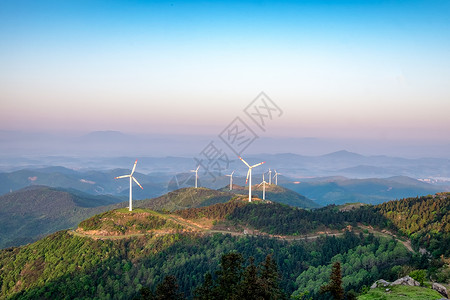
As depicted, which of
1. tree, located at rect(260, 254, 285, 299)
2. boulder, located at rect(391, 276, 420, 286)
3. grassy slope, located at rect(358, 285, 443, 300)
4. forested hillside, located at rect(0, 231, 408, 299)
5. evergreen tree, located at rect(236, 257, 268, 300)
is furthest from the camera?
forested hillside, located at rect(0, 231, 408, 299)

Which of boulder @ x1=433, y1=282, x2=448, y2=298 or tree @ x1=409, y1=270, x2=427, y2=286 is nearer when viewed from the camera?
boulder @ x1=433, y1=282, x2=448, y2=298

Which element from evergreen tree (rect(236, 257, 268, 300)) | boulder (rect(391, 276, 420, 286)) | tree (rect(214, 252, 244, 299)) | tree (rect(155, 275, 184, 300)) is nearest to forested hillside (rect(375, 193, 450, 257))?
boulder (rect(391, 276, 420, 286))

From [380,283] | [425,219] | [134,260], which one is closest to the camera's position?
[380,283]

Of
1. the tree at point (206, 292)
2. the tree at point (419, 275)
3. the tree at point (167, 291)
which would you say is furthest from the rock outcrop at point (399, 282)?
the tree at point (167, 291)

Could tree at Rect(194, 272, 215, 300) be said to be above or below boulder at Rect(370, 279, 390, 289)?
above

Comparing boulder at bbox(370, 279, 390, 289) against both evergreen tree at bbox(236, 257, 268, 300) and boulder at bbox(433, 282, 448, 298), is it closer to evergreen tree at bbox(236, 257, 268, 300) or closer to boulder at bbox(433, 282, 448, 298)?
boulder at bbox(433, 282, 448, 298)

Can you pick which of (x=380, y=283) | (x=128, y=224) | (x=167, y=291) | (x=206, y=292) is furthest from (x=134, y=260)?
(x=380, y=283)

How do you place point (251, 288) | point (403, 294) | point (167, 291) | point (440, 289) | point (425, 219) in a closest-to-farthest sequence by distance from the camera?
point (251, 288) < point (167, 291) < point (440, 289) < point (403, 294) < point (425, 219)

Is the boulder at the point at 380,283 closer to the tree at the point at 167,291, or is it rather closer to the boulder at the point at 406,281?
the boulder at the point at 406,281

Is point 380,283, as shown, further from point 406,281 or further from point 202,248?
point 202,248

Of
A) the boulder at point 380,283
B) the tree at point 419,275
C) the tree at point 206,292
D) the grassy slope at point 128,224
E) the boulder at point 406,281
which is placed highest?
the tree at point 206,292

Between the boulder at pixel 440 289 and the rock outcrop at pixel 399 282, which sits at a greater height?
the boulder at pixel 440 289

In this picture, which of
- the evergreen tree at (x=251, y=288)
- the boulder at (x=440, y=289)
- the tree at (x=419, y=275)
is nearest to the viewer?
the evergreen tree at (x=251, y=288)

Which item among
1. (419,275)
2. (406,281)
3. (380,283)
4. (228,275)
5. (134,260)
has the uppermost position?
(228,275)
